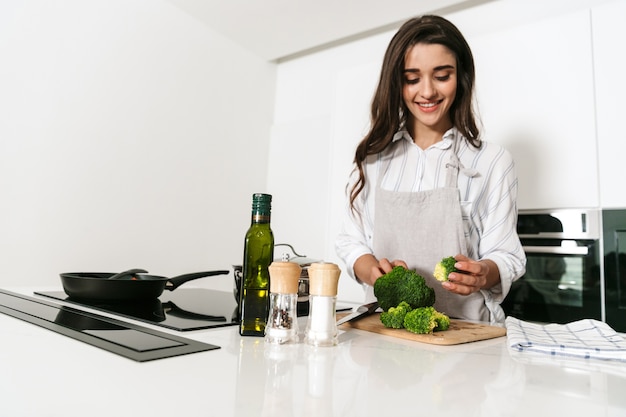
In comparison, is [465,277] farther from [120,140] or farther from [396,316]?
[120,140]

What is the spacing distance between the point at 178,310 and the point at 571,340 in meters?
0.78

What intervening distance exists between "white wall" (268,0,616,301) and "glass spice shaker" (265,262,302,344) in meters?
1.58

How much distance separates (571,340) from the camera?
771 millimetres

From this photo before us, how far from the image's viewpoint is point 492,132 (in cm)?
196

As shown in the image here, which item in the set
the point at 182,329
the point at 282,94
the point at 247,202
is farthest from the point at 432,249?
the point at 282,94

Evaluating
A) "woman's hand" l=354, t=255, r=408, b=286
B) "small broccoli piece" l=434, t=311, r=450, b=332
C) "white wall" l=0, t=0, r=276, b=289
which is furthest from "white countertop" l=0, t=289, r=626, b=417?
"white wall" l=0, t=0, r=276, b=289

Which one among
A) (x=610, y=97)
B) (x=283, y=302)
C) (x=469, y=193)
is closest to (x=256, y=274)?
(x=283, y=302)

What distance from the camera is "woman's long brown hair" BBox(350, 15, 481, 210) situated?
1.28 m

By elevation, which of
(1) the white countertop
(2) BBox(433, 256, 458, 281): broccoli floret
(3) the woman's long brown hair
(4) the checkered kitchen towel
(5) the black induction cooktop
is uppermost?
(3) the woman's long brown hair

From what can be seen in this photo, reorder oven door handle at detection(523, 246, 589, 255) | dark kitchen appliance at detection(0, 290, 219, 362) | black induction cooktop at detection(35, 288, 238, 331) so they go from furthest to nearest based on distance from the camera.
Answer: oven door handle at detection(523, 246, 589, 255) < black induction cooktop at detection(35, 288, 238, 331) < dark kitchen appliance at detection(0, 290, 219, 362)

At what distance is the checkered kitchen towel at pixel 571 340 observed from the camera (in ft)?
2.26

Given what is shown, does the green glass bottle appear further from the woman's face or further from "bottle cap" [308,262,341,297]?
the woman's face

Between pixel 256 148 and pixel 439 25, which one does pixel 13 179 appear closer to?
pixel 256 148

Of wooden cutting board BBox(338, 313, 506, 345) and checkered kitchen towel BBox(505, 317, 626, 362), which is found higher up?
→ checkered kitchen towel BBox(505, 317, 626, 362)
